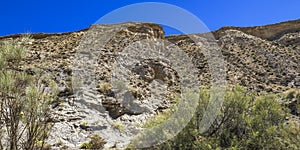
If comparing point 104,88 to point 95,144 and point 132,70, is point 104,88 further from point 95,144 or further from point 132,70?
point 95,144

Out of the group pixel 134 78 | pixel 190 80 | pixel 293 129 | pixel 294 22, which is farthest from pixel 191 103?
pixel 294 22

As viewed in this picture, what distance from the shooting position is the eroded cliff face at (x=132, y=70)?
52.6ft


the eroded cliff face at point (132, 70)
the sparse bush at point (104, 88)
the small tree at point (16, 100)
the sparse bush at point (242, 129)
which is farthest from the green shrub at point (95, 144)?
the sparse bush at point (104, 88)

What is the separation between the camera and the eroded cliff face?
1603 cm

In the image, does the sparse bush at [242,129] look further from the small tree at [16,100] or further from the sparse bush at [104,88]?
the sparse bush at [104,88]

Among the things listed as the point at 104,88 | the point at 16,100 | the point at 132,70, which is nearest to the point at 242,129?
the point at 16,100

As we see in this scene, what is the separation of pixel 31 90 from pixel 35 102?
1.08ft

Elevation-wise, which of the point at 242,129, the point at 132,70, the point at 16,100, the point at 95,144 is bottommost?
the point at 242,129

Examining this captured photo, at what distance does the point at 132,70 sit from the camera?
2277cm

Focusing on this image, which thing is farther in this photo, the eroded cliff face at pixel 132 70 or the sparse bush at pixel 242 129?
the eroded cliff face at pixel 132 70

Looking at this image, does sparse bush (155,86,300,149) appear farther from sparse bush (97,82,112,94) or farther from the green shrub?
sparse bush (97,82,112,94)

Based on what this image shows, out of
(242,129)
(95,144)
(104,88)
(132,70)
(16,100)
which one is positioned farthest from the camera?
(132,70)

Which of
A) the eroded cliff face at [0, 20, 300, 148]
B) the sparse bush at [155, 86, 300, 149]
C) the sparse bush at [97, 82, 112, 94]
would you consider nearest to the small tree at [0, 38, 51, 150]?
the eroded cliff face at [0, 20, 300, 148]

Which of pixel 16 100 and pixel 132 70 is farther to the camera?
pixel 132 70
